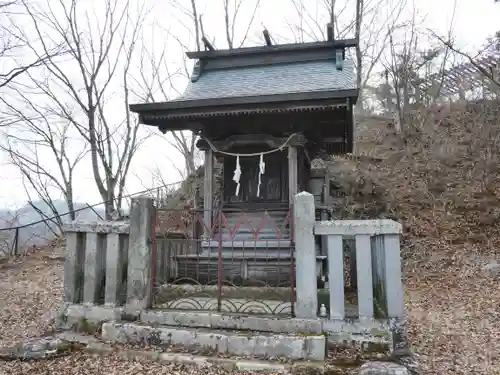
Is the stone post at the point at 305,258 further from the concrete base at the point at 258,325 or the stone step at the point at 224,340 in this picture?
the stone step at the point at 224,340

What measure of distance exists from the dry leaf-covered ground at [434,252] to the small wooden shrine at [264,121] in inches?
130

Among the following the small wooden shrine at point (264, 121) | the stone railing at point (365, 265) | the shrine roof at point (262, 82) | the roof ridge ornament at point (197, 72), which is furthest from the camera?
the roof ridge ornament at point (197, 72)

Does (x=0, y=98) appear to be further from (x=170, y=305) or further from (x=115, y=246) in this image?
(x=170, y=305)

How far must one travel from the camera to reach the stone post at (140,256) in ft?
18.9

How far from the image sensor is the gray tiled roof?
8.85 metres

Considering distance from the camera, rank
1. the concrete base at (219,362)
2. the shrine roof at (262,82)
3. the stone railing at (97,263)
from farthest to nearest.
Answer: the shrine roof at (262,82) → the stone railing at (97,263) → the concrete base at (219,362)

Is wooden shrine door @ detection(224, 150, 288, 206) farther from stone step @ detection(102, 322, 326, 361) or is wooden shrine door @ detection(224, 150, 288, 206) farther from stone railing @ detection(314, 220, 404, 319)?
stone step @ detection(102, 322, 326, 361)

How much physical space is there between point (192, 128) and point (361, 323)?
19.1ft

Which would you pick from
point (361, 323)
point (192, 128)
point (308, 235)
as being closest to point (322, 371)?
point (361, 323)

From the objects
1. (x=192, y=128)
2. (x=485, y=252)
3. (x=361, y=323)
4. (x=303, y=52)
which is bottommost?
(x=361, y=323)

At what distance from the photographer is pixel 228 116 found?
28.0 feet

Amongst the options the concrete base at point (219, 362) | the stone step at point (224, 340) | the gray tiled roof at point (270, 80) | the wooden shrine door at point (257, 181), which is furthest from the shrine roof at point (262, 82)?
the concrete base at point (219, 362)

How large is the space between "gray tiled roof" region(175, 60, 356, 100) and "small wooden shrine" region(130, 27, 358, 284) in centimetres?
3

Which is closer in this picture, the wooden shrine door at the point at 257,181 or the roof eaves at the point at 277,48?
the wooden shrine door at the point at 257,181
